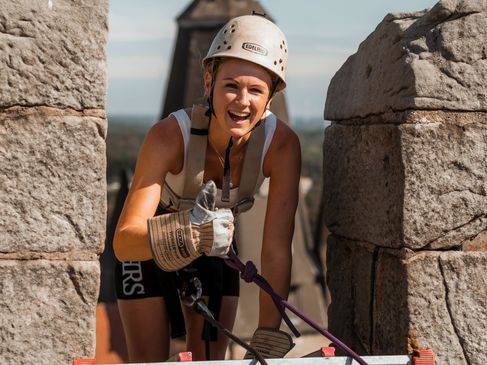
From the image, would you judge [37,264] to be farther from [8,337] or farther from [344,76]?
[344,76]

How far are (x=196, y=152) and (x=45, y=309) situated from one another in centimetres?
95

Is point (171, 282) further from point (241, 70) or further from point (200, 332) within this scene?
point (241, 70)

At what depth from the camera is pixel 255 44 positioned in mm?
3842

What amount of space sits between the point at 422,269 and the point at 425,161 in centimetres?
40

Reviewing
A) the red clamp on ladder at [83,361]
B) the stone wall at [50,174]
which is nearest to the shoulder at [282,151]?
the stone wall at [50,174]

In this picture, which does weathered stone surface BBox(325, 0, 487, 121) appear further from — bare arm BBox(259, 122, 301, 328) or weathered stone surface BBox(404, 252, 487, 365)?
weathered stone surface BBox(404, 252, 487, 365)

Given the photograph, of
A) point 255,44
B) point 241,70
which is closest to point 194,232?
point 241,70

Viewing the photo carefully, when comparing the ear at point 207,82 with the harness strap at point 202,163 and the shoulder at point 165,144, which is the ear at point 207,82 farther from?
the shoulder at point 165,144

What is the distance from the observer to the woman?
378 cm

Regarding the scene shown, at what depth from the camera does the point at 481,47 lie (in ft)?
12.1

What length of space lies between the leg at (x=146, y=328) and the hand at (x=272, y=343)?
45cm

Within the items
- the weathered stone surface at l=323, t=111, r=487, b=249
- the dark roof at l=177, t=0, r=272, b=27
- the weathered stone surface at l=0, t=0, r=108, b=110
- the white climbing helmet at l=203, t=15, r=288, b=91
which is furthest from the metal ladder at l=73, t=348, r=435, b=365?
the dark roof at l=177, t=0, r=272, b=27

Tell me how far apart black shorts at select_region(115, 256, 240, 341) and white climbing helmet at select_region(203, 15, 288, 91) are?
879mm

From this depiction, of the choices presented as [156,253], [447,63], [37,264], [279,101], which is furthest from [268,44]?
[279,101]
